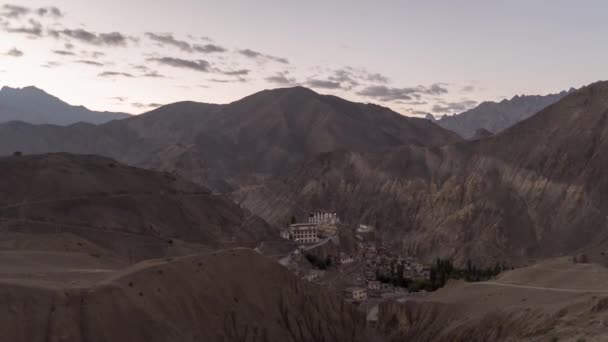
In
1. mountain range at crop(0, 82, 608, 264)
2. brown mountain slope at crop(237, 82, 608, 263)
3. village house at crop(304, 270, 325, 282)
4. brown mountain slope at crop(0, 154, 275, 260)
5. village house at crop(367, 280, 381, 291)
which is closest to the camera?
brown mountain slope at crop(0, 154, 275, 260)

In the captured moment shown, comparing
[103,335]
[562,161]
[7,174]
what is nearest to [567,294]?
[103,335]

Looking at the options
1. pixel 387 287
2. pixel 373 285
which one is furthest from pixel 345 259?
pixel 373 285

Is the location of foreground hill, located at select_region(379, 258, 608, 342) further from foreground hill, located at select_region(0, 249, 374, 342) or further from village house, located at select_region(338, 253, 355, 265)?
village house, located at select_region(338, 253, 355, 265)

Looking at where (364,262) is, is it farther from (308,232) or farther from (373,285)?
(373,285)

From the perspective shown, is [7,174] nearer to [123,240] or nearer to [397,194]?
[123,240]

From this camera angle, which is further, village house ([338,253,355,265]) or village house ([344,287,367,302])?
village house ([338,253,355,265])

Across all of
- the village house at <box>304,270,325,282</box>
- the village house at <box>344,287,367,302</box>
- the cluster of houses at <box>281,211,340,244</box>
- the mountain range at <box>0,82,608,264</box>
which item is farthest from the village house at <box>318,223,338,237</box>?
the village house at <box>344,287,367,302</box>
